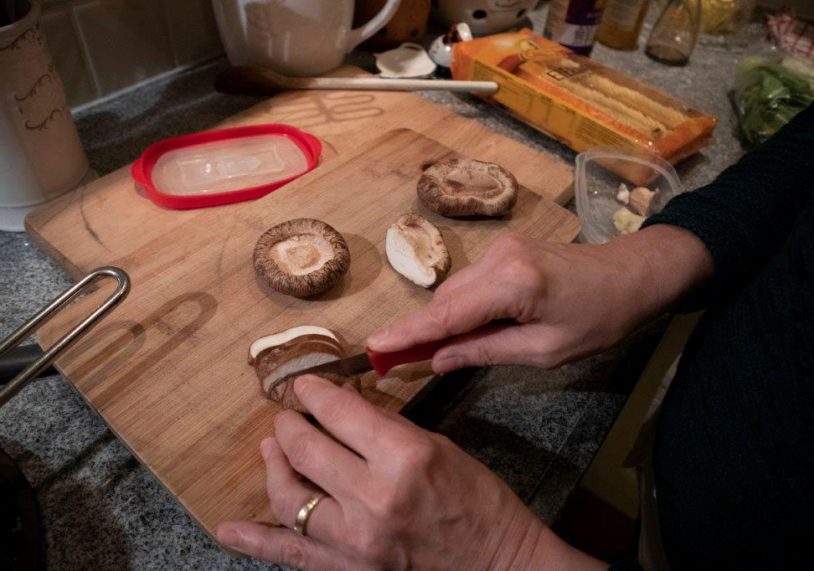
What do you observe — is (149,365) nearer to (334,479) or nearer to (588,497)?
(334,479)

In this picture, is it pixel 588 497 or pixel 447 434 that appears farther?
pixel 588 497

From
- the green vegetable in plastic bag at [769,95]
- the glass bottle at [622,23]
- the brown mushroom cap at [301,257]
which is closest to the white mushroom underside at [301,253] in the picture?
the brown mushroom cap at [301,257]

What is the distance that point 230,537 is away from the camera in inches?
23.4

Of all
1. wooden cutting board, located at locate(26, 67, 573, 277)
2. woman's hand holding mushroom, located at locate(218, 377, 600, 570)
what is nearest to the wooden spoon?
wooden cutting board, located at locate(26, 67, 573, 277)

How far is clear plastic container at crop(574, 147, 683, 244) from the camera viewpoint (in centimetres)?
108

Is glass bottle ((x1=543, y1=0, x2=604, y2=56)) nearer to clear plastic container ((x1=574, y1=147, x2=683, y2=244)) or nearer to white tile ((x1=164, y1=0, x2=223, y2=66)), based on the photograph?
clear plastic container ((x1=574, y1=147, x2=683, y2=244))

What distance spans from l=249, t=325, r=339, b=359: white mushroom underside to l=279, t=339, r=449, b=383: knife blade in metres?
0.06

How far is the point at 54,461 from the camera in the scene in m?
0.71

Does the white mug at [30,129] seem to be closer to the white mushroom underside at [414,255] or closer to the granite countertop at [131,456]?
the granite countertop at [131,456]

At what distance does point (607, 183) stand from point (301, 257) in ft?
2.14

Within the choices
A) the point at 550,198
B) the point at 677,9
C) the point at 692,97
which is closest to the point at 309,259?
the point at 550,198

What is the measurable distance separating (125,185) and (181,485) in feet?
1.94

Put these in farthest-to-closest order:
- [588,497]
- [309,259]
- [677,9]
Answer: [677,9] < [588,497] < [309,259]

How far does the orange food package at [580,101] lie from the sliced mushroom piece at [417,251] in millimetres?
455
